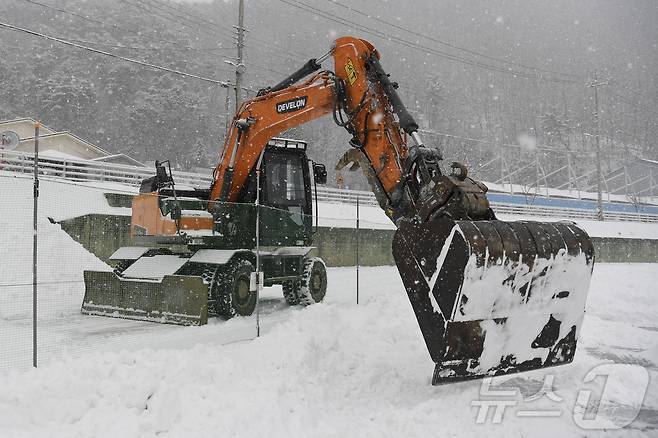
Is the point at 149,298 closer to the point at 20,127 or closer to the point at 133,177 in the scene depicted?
the point at 133,177

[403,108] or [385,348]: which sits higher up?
[403,108]

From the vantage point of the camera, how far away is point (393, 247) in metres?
4.83

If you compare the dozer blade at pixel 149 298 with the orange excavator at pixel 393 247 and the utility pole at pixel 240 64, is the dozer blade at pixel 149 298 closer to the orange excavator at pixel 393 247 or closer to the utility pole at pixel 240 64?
the orange excavator at pixel 393 247

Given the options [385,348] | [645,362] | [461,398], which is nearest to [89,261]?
[385,348]

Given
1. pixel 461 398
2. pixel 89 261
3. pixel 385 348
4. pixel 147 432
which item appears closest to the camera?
pixel 147 432

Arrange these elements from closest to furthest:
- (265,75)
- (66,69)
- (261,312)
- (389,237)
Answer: (261,312), (389,237), (66,69), (265,75)

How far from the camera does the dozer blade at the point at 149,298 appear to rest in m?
7.36

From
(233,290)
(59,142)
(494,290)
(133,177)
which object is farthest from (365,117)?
(59,142)

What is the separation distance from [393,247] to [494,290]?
0.97 m

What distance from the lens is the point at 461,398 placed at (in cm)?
434

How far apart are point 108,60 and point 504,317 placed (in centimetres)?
6241

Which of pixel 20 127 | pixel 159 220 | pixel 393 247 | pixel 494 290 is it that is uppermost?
pixel 20 127

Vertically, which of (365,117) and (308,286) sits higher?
(365,117)

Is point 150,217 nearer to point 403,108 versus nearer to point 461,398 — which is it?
point 403,108
